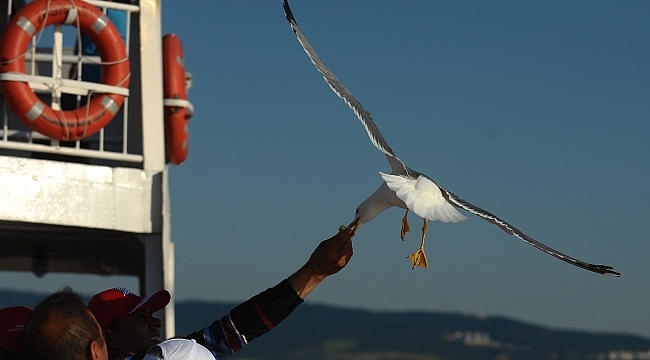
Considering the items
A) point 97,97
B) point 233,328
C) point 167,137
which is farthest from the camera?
point 167,137

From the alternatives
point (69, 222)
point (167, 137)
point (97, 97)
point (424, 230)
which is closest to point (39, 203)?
point (69, 222)

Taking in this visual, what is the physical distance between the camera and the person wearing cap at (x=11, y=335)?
3012 millimetres

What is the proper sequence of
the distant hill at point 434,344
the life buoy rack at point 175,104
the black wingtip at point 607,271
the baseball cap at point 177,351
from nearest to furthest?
the baseball cap at point 177,351 → the black wingtip at point 607,271 → the life buoy rack at point 175,104 → the distant hill at point 434,344

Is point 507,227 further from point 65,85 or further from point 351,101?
point 65,85

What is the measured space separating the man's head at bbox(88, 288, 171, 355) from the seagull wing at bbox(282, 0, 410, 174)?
1087 millimetres

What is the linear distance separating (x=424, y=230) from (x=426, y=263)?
0.18 m

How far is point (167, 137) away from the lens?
337 inches

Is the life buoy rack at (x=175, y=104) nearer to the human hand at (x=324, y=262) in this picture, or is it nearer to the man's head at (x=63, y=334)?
the human hand at (x=324, y=262)

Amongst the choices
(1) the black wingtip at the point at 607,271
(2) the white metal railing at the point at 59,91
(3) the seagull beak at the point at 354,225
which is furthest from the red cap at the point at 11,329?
(2) the white metal railing at the point at 59,91

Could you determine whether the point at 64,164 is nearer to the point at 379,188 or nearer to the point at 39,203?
the point at 39,203

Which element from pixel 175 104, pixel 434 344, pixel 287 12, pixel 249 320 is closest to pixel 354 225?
A: pixel 249 320

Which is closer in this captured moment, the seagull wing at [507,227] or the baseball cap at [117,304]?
the baseball cap at [117,304]

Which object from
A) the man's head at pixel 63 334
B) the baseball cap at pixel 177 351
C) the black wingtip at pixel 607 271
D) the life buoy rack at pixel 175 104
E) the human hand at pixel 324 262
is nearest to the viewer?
the man's head at pixel 63 334

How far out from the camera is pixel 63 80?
712cm
